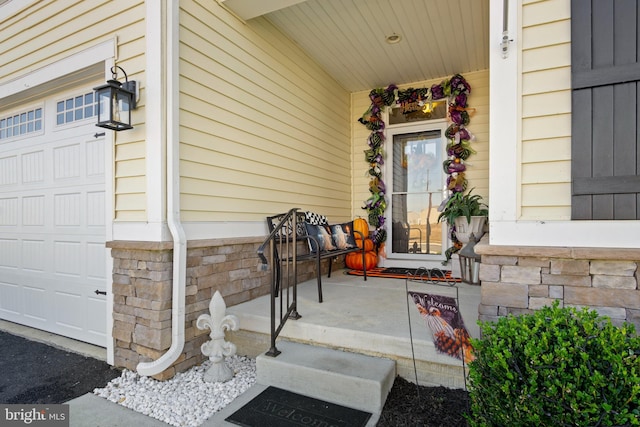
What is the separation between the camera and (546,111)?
6.41 feet

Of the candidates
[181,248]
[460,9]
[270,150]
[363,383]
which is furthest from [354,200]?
[363,383]

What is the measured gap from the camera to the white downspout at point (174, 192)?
248cm

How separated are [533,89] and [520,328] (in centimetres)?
136

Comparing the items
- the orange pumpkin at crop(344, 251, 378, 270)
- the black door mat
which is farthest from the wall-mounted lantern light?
the orange pumpkin at crop(344, 251, 378, 270)

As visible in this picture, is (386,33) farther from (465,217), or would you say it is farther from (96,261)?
(96,261)

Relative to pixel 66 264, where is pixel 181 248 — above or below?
above

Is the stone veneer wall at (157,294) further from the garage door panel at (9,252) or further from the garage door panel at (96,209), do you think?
the garage door panel at (9,252)

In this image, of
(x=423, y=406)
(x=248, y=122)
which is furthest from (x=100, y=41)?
(x=423, y=406)

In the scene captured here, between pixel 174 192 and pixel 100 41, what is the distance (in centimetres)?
152

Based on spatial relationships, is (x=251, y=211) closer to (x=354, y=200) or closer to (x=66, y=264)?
(x=66, y=264)

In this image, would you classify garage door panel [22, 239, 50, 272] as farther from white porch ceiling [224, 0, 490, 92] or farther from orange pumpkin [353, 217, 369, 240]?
orange pumpkin [353, 217, 369, 240]

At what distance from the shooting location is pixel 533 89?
198 centimetres

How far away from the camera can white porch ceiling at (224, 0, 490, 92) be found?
11.0 ft

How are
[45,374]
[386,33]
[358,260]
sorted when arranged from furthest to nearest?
[358,260] → [386,33] → [45,374]
